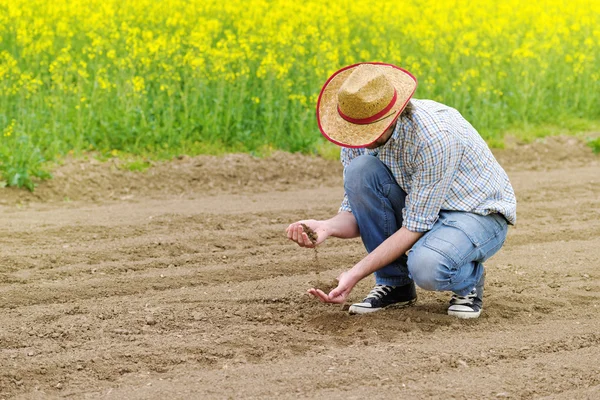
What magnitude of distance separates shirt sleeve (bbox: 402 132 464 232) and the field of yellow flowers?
3.95 meters

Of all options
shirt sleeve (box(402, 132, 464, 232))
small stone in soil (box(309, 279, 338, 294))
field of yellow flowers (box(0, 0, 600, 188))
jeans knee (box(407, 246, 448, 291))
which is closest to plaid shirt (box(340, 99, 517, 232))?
shirt sleeve (box(402, 132, 464, 232))

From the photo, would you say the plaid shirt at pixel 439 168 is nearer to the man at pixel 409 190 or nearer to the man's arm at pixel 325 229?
the man at pixel 409 190

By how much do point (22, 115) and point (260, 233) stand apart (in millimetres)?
2989

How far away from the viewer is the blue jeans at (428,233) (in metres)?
4.09

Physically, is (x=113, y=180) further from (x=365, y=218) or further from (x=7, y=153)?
(x=365, y=218)

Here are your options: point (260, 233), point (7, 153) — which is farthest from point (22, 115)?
point (260, 233)

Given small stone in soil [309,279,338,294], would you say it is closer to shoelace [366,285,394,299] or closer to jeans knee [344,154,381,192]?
shoelace [366,285,394,299]

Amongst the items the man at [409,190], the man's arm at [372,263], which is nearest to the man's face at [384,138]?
the man at [409,190]

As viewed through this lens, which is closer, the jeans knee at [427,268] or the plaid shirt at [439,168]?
the plaid shirt at [439,168]

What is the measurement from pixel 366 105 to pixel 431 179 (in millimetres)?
483

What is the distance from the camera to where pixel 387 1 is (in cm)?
1108

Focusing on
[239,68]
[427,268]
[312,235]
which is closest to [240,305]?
[312,235]

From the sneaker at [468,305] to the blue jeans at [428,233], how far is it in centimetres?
5

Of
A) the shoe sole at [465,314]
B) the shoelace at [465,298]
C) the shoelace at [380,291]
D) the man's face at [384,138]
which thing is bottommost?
the shoe sole at [465,314]
